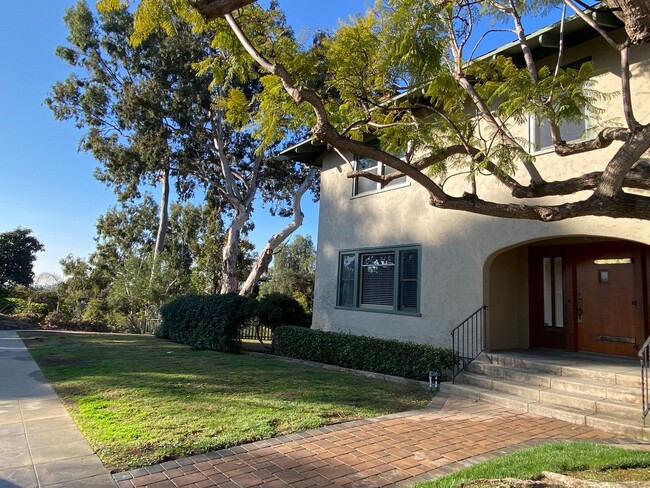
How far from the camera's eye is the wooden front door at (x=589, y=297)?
8.30m

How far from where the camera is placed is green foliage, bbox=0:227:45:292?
183 ft

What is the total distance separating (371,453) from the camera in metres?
4.76

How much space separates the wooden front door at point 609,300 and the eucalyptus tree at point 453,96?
1.67 meters

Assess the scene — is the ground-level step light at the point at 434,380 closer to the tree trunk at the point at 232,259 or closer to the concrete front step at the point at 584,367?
the concrete front step at the point at 584,367

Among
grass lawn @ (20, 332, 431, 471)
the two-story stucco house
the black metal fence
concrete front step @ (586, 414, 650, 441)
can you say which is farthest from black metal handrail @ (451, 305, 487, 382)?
the black metal fence

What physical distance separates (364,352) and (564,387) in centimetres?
409

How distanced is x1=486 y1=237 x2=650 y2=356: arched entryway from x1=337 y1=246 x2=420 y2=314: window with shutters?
197cm

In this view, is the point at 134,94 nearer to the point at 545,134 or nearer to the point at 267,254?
the point at 267,254

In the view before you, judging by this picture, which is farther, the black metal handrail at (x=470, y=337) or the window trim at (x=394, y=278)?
the window trim at (x=394, y=278)

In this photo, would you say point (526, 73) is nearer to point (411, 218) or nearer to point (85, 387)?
point (411, 218)

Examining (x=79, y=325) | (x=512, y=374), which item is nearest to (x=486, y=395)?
(x=512, y=374)

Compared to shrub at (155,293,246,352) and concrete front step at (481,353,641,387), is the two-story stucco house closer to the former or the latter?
concrete front step at (481,353,641,387)

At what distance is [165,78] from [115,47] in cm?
347

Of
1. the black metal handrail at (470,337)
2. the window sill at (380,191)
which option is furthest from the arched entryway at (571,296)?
the window sill at (380,191)
